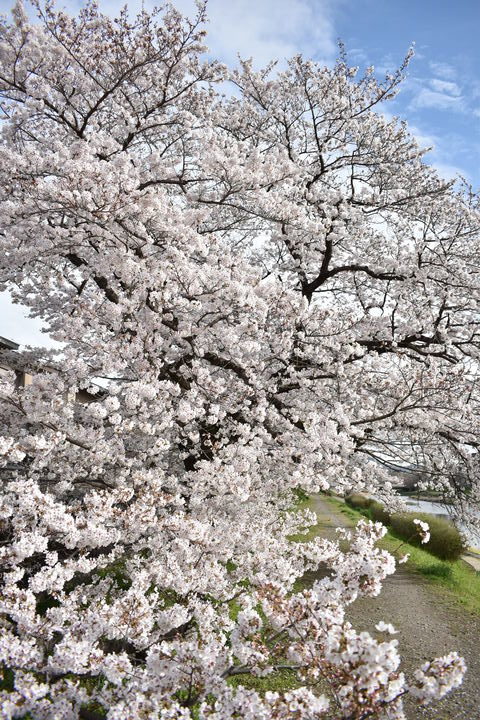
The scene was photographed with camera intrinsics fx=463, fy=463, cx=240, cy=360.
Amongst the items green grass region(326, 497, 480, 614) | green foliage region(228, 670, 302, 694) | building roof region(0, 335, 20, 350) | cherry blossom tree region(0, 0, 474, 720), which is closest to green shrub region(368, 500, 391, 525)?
green grass region(326, 497, 480, 614)

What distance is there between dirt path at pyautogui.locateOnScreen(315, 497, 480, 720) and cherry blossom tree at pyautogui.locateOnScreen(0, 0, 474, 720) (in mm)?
1016

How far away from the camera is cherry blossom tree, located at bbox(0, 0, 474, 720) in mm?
3650

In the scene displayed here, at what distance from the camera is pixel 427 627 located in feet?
29.8

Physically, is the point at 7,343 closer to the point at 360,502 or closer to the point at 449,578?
the point at 449,578

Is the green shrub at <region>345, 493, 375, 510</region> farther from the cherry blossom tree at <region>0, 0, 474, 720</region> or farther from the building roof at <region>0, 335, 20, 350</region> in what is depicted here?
the building roof at <region>0, 335, 20, 350</region>

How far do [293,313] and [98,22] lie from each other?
6.41m

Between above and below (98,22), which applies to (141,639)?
below

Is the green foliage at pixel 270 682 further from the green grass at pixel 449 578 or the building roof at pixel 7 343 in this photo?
the building roof at pixel 7 343

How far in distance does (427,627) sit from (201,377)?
673 centimetres

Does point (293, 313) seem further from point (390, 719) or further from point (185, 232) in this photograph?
point (390, 719)

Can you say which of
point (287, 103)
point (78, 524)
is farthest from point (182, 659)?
point (287, 103)

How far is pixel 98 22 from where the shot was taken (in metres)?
8.48

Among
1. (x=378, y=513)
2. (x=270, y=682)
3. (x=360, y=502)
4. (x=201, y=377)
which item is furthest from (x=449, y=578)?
(x=360, y=502)

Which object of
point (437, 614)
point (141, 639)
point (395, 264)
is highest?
point (395, 264)
